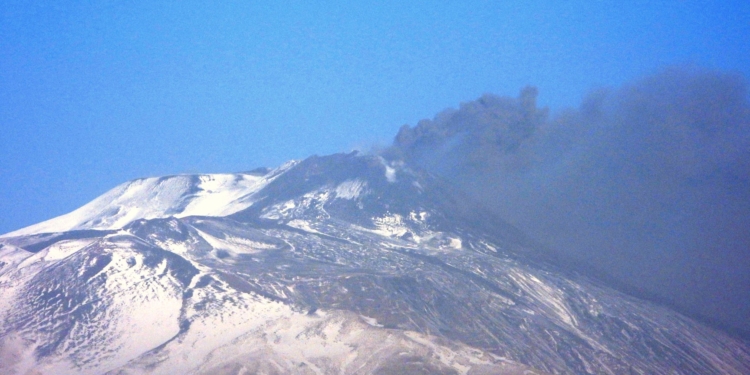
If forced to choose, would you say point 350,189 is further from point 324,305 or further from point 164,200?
point 324,305

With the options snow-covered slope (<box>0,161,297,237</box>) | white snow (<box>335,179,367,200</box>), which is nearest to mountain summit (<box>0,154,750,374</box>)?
white snow (<box>335,179,367,200</box>)

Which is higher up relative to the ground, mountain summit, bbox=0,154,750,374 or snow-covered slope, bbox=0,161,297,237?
snow-covered slope, bbox=0,161,297,237

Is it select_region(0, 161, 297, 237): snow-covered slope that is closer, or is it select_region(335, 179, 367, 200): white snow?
select_region(335, 179, 367, 200): white snow

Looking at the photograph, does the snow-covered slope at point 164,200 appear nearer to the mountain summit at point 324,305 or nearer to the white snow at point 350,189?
the white snow at point 350,189

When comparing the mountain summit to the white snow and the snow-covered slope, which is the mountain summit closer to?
the white snow

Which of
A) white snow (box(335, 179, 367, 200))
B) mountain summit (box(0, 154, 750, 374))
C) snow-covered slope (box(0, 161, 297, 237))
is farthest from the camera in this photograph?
snow-covered slope (box(0, 161, 297, 237))

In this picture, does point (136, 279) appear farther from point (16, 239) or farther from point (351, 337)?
point (16, 239)

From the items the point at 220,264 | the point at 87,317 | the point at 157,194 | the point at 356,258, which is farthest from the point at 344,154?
the point at 87,317

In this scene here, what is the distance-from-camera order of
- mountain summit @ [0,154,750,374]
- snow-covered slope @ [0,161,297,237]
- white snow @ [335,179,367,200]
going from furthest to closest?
snow-covered slope @ [0,161,297,237]
white snow @ [335,179,367,200]
mountain summit @ [0,154,750,374]
